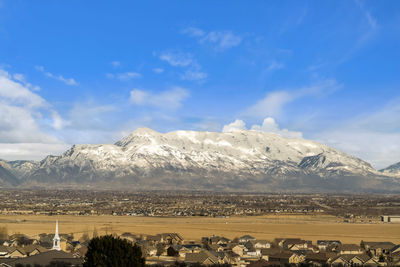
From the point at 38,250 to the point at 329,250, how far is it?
4208 centimetres

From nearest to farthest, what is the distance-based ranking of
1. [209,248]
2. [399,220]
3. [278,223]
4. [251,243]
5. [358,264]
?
[358,264]
[209,248]
[251,243]
[278,223]
[399,220]

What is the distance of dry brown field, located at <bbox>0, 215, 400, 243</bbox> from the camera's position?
109 metres

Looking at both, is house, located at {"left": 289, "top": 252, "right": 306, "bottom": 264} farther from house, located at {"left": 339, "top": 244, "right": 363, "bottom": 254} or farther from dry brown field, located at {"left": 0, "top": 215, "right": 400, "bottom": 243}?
dry brown field, located at {"left": 0, "top": 215, "right": 400, "bottom": 243}

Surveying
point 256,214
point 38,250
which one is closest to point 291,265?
point 38,250

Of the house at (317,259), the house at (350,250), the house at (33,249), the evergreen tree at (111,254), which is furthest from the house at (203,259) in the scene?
the house at (350,250)

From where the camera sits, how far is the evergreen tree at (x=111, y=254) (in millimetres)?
50000

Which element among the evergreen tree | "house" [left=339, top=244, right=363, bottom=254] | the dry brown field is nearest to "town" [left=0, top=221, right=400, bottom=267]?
"house" [left=339, top=244, right=363, bottom=254]

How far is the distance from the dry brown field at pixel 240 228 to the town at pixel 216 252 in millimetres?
13673

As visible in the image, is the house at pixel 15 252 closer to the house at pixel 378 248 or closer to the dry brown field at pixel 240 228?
the dry brown field at pixel 240 228

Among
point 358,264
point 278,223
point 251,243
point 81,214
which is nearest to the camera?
point 358,264

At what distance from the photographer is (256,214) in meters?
171

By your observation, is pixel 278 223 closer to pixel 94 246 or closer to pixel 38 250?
pixel 38 250

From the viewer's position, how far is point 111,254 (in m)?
50.3

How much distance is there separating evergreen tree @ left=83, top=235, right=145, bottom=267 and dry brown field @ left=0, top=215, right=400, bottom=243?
170 feet
